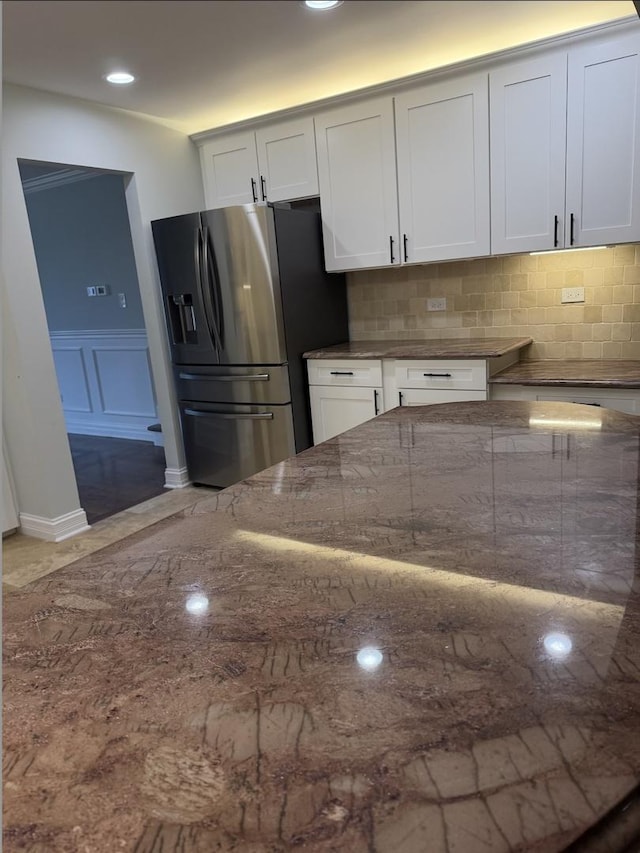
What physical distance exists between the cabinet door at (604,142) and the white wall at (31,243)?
2.27 metres

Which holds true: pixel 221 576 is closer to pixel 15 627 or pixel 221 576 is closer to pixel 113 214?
pixel 15 627

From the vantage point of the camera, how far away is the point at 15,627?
73 cm

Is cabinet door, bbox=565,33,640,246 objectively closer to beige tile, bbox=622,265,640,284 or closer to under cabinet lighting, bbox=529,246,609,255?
under cabinet lighting, bbox=529,246,609,255

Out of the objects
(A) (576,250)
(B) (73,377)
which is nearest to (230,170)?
(A) (576,250)

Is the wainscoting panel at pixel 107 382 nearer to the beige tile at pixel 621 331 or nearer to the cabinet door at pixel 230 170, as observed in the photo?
the cabinet door at pixel 230 170

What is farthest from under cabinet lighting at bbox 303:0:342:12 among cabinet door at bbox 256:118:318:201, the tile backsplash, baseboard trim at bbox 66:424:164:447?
baseboard trim at bbox 66:424:164:447

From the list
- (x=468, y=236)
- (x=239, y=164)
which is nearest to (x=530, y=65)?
(x=468, y=236)

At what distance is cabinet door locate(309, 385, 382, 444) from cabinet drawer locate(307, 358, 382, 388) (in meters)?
0.03

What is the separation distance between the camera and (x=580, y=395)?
105 inches

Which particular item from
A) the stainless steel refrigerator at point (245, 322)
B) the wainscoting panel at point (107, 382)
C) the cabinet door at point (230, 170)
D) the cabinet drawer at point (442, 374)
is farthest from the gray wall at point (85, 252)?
the cabinet drawer at point (442, 374)

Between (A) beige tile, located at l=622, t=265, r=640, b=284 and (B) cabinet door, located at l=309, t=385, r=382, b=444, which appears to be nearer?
(A) beige tile, located at l=622, t=265, r=640, b=284

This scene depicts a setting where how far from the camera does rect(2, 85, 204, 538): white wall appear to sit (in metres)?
2.86

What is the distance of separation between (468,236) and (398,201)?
43 centimetres

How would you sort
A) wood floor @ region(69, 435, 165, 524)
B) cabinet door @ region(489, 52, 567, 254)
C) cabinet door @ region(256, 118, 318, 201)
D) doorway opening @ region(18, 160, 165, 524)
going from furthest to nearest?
doorway opening @ region(18, 160, 165, 524) < wood floor @ region(69, 435, 165, 524) < cabinet door @ region(256, 118, 318, 201) < cabinet door @ region(489, 52, 567, 254)
